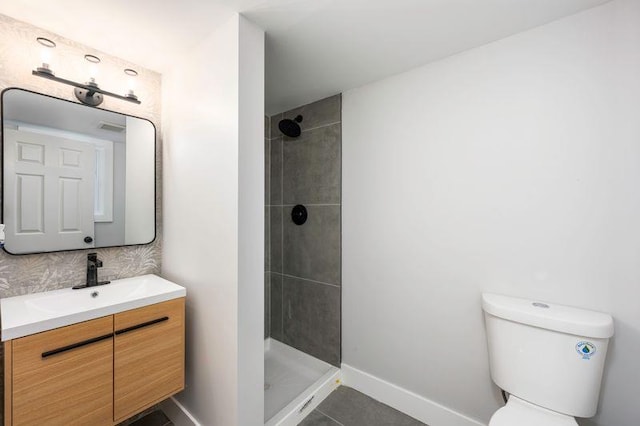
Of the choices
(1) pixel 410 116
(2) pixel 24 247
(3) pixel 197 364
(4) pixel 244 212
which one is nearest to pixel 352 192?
(1) pixel 410 116

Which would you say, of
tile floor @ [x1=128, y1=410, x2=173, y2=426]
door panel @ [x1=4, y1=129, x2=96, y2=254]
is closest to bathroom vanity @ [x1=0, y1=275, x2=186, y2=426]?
door panel @ [x1=4, y1=129, x2=96, y2=254]

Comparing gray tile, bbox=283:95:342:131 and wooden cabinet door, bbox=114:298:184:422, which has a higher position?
gray tile, bbox=283:95:342:131

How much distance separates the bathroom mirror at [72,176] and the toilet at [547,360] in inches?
84.5

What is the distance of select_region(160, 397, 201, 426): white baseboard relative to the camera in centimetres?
151

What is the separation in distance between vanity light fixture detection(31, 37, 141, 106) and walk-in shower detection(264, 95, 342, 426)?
107cm

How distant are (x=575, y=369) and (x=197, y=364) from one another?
6.08 ft

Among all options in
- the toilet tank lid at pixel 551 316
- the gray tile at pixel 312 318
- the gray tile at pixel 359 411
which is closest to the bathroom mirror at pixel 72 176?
the gray tile at pixel 312 318

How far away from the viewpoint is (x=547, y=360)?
44.8 inches

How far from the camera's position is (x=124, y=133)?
1.64 meters

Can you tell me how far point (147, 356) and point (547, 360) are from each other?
1.89 meters

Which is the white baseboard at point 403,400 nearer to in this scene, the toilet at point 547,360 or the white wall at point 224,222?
the toilet at point 547,360

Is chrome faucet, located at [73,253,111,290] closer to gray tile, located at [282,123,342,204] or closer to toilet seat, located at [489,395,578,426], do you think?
gray tile, located at [282,123,342,204]

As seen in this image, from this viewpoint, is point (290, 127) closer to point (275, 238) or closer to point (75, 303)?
point (275, 238)

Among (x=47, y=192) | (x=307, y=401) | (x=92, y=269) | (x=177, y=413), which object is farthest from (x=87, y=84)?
(x=307, y=401)
